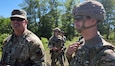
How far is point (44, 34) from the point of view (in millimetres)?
76625

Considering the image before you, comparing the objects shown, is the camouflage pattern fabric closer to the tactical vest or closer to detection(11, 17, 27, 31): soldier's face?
detection(11, 17, 27, 31): soldier's face

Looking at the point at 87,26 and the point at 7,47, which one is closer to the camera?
the point at 87,26

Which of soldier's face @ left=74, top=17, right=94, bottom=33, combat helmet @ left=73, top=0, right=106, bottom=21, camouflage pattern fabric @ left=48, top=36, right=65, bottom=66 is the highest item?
combat helmet @ left=73, top=0, right=106, bottom=21

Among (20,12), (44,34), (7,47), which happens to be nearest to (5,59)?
(7,47)

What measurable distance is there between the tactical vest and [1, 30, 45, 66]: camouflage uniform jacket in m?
2.33

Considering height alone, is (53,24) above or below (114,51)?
below

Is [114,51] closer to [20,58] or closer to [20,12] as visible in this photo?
[20,58]

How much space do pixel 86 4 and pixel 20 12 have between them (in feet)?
9.82

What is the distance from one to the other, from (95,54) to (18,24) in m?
2.87

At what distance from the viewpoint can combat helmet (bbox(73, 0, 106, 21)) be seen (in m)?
3.65

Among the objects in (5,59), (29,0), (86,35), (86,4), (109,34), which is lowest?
(109,34)

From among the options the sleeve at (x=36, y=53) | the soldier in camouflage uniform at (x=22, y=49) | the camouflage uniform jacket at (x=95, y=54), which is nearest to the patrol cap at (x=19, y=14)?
the soldier in camouflage uniform at (x=22, y=49)

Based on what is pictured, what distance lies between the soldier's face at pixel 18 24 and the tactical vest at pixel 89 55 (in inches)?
98.3

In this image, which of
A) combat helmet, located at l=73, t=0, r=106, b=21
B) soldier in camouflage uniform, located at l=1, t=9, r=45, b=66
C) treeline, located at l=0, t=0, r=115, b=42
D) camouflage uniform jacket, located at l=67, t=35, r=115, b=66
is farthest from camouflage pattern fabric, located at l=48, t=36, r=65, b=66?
treeline, located at l=0, t=0, r=115, b=42
